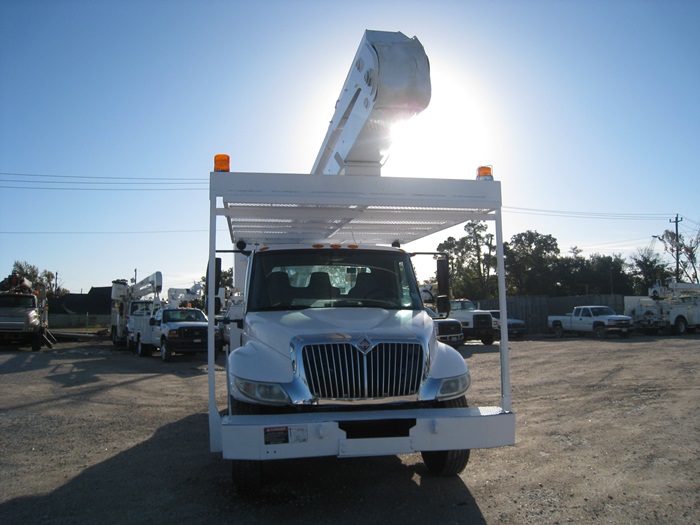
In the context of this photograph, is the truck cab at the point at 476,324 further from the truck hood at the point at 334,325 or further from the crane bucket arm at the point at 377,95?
the truck hood at the point at 334,325

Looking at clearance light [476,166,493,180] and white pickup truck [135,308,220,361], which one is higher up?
clearance light [476,166,493,180]

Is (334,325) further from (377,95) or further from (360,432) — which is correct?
(377,95)

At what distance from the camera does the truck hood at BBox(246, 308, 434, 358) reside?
4.69m

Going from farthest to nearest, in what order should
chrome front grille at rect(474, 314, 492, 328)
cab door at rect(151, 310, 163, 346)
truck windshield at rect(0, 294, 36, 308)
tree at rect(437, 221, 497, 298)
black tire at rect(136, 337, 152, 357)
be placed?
tree at rect(437, 221, 497, 298) < chrome front grille at rect(474, 314, 492, 328) < truck windshield at rect(0, 294, 36, 308) < black tire at rect(136, 337, 152, 357) < cab door at rect(151, 310, 163, 346)

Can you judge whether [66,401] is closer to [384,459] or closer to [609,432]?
[384,459]

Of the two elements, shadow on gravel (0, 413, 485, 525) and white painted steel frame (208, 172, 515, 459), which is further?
white painted steel frame (208, 172, 515, 459)

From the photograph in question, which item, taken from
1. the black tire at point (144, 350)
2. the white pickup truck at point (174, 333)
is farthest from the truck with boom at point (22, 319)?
the white pickup truck at point (174, 333)

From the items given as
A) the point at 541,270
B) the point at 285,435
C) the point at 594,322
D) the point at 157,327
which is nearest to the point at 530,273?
the point at 541,270

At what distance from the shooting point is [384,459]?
6.22 metres

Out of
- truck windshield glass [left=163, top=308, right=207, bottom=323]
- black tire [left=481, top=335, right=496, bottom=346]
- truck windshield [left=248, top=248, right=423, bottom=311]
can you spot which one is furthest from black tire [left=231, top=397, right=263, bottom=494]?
black tire [left=481, top=335, right=496, bottom=346]

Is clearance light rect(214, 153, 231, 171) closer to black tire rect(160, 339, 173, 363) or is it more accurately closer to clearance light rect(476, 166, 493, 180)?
clearance light rect(476, 166, 493, 180)

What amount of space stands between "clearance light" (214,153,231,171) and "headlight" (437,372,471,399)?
2.72m

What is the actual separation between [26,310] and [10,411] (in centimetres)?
1482

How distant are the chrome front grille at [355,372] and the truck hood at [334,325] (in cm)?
12
